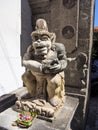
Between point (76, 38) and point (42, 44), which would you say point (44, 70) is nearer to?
point (42, 44)

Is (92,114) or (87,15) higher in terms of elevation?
(87,15)

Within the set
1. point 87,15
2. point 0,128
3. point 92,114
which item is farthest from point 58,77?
point 92,114

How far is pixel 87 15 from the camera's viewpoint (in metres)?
2.53

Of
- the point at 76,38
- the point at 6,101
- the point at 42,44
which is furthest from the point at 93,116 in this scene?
the point at 42,44

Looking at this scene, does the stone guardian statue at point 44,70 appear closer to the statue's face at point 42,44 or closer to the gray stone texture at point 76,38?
the statue's face at point 42,44

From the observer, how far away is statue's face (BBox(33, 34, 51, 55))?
1.85m

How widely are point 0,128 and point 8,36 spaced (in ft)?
5.28

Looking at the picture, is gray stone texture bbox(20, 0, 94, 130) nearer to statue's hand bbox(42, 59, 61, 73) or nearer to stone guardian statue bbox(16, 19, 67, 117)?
stone guardian statue bbox(16, 19, 67, 117)

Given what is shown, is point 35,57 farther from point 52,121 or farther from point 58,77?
point 52,121

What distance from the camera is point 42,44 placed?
6.05 feet

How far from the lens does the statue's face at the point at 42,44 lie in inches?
72.9

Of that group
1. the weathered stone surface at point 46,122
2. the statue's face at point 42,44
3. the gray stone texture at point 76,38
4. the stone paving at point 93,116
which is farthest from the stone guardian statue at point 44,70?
the stone paving at point 93,116

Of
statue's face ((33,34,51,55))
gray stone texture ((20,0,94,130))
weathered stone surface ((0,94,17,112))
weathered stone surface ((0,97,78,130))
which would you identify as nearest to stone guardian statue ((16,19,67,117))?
statue's face ((33,34,51,55))

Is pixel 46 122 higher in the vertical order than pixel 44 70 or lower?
lower
